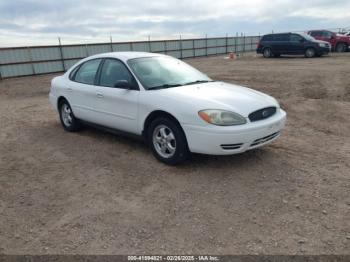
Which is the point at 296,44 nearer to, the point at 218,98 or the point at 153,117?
the point at 218,98

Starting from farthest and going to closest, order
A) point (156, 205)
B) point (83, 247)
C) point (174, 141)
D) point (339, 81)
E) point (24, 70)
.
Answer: point (24, 70) → point (339, 81) → point (174, 141) → point (156, 205) → point (83, 247)

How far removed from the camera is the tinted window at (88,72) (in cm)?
608

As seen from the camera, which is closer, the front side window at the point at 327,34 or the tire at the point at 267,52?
the tire at the point at 267,52

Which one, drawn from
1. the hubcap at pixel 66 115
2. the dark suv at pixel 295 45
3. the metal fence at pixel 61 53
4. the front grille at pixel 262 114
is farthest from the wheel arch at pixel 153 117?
the dark suv at pixel 295 45

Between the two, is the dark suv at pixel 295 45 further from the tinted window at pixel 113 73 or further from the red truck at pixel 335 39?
the tinted window at pixel 113 73

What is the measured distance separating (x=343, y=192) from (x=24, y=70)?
1955 centimetres

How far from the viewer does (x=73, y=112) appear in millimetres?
6574

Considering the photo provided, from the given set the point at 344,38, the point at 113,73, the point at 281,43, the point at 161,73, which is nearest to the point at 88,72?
the point at 113,73

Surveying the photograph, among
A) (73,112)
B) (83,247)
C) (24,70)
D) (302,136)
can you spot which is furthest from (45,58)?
(83,247)

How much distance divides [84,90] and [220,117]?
2.77 metres

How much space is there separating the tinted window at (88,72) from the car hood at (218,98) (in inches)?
68.2

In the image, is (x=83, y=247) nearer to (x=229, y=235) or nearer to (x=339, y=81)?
(x=229, y=235)

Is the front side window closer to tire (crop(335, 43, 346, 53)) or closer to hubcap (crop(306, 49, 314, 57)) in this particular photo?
tire (crop(335, 43, 346, 53))

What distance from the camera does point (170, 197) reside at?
4.06 m
